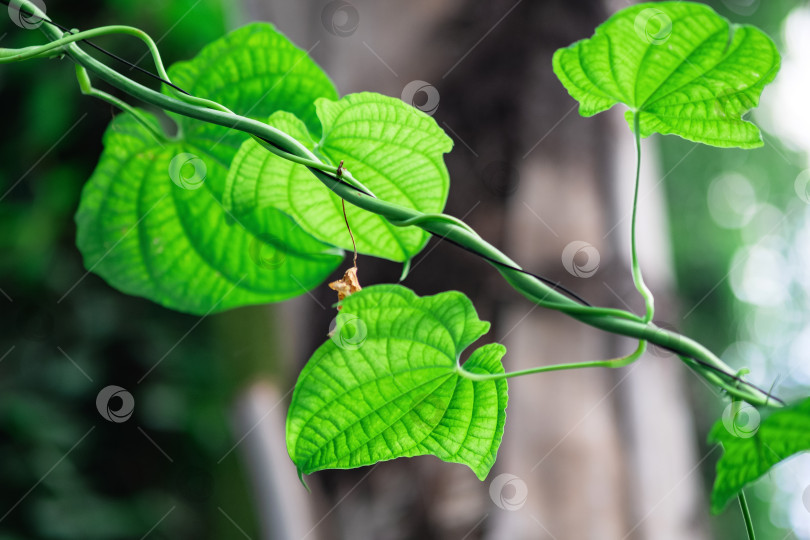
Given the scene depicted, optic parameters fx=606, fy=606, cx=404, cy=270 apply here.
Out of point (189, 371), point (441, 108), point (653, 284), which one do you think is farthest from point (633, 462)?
point (189, 371)

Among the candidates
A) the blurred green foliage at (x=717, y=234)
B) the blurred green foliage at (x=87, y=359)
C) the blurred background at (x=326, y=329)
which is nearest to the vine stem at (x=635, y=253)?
the blurred background at (x=326, y=329)

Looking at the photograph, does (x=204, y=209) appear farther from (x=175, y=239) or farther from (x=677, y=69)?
(x=677, y=69)

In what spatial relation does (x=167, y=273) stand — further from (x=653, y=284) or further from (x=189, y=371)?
(x=189, y=371)

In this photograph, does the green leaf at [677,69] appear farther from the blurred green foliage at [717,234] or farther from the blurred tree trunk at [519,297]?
the blurred green foliage at [717,234]

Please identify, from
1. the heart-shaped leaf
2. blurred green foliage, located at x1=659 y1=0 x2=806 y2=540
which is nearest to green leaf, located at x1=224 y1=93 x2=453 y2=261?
the heart-shaped leaf

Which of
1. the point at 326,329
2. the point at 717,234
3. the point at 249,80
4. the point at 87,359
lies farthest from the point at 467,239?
the point at 717,234
